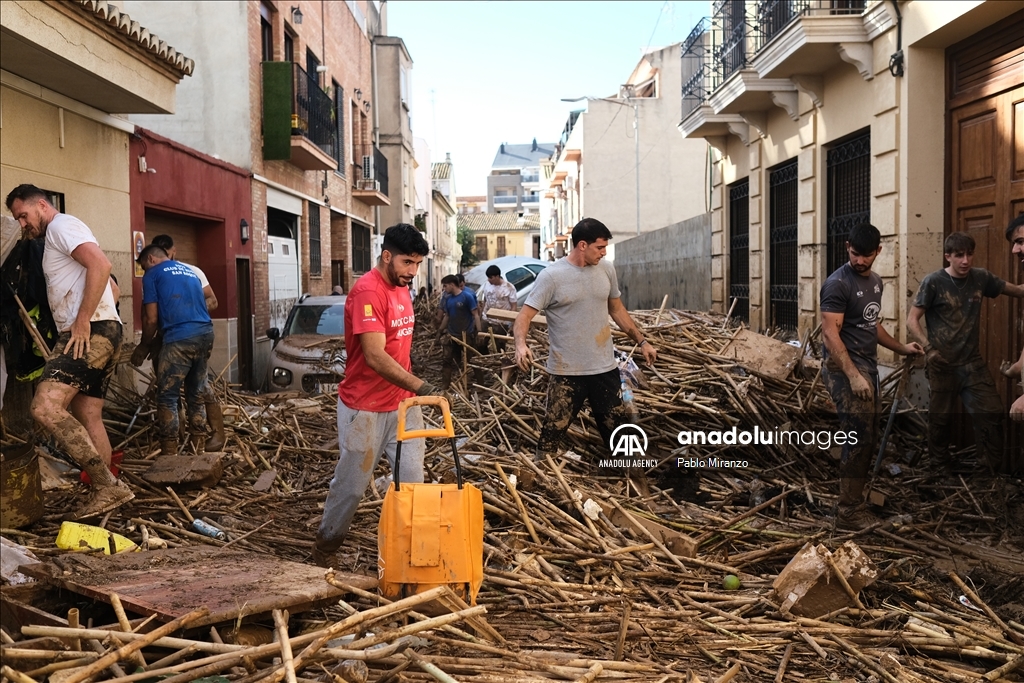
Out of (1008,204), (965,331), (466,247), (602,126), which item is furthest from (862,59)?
(466,247)

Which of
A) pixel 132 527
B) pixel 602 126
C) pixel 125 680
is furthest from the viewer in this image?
pixel 602 126

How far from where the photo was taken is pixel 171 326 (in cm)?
847

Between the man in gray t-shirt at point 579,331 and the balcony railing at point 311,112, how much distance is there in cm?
1238

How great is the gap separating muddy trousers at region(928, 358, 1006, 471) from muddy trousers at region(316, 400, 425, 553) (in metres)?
4.37

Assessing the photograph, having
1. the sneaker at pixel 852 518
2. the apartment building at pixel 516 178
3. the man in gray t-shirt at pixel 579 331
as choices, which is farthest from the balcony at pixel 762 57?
the apartment building at pixel 516 178

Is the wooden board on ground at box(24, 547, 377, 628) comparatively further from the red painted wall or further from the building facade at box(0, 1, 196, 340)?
the red painted wall

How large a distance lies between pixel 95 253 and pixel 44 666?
3.47m

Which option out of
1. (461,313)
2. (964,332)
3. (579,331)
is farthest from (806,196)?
(579,331)

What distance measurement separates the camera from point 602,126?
1385 inches

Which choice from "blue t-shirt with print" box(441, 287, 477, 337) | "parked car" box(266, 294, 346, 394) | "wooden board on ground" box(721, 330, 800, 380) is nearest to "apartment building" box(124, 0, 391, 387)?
"parked car" box(266, 294, 346, 394)

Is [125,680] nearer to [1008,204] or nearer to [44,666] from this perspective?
[44,666]

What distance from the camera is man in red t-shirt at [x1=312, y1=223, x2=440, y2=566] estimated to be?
5031 millimetres

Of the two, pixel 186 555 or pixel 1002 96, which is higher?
pixel 1002 96

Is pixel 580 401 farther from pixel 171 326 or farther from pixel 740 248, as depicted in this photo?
pixel 740 248
